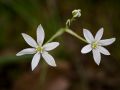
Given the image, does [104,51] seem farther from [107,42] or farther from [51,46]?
[51,46]

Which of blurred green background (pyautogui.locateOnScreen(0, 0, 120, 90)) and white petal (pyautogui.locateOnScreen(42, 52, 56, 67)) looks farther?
blurred green background (pyautogui.locateOnScreen(0, 0, 120, 90))

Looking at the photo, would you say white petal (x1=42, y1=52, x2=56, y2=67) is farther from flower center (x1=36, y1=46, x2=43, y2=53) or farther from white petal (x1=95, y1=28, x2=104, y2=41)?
white petal (x1=95, y1=28, x2=104, y2=41)

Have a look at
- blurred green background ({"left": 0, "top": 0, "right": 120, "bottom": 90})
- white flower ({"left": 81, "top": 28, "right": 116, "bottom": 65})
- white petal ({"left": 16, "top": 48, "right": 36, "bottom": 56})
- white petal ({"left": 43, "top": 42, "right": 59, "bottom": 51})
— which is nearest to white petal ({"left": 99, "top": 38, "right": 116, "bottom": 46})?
white flower ({"left": 81, "top": 28, "right": 116, "bottom": 65})

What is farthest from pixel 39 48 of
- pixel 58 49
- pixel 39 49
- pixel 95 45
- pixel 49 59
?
pixel 58 49

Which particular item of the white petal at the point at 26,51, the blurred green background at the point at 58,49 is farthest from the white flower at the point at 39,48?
the blurred green background at the point at 58,49

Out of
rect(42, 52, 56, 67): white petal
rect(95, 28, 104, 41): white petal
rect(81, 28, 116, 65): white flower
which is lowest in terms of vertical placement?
rect(42, 52, 56, 67): white petal

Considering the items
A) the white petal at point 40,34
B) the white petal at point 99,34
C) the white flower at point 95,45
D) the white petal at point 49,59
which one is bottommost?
the white petal at point 49,59

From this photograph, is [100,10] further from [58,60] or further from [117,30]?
[58,60]

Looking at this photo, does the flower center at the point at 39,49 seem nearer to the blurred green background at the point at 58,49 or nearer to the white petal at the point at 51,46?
the white petal at the point at 51,46
